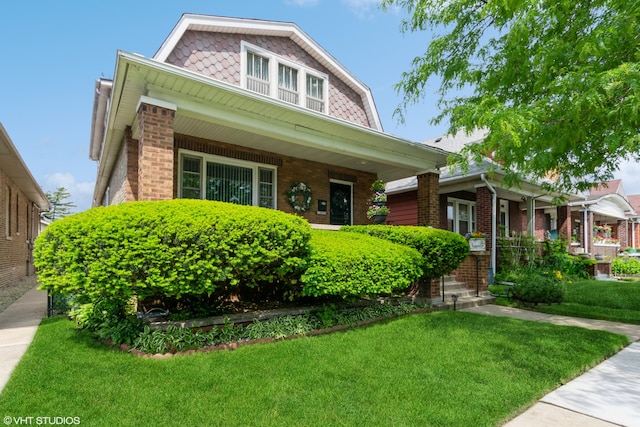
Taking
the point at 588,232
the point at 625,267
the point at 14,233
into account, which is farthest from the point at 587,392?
the point at 625,267

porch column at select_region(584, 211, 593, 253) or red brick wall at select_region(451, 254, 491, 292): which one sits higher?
porch column at select_region(584, 211, 593, 253)

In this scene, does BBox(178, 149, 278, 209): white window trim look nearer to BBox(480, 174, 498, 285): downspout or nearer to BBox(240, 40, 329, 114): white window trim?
BBox(240, 40, 329, 114): white window trim

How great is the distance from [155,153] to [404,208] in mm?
10190

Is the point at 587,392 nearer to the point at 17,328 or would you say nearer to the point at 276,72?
the point at 17,328

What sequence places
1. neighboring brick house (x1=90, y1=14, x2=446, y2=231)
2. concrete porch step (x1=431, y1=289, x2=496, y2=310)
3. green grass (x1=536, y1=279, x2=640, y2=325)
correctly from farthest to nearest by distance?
concrete porch step (x1=431, y1=289, x2=496, y2=310), green grass (x1=536, y1=279, x2=640, y2=325), neighboring brick house (x1=90, y1=14, x2=446, y2=231)

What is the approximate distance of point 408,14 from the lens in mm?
7926

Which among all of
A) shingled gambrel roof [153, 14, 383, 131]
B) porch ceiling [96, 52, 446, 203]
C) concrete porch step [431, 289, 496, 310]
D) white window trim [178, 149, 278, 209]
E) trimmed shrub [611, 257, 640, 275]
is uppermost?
shingled gambrel roof [153, 14, 383, 131]

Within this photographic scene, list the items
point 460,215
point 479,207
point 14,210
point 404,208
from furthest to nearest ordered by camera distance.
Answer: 1. point 460,215
2. point 404,208
3. point 14,210
4. point 479,207

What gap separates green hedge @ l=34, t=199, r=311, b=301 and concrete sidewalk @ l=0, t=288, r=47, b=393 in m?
0.92

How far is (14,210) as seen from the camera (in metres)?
13.2

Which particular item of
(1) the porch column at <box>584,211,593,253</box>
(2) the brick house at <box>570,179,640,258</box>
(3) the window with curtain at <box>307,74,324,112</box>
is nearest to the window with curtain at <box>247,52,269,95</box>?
(3) the window with curtain at <box>307,74,324,112</box>

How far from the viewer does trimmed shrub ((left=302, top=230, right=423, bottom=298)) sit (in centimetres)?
511

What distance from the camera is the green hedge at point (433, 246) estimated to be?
22.9 feet

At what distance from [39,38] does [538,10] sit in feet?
36.0
